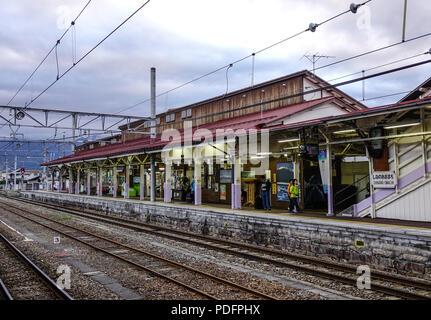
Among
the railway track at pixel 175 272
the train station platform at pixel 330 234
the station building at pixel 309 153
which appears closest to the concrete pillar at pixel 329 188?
the station building at pixel 309 153

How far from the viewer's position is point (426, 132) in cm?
899

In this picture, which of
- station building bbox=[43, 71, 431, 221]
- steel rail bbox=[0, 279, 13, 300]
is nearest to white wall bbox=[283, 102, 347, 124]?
station building bbox=[43, 71, 431, 221]

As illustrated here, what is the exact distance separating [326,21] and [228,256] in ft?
22.0

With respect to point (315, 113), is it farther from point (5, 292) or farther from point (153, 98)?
point (5, 292)

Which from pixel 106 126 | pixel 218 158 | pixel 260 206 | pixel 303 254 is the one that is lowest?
pixel 303 254

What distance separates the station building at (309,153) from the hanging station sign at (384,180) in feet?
0.10

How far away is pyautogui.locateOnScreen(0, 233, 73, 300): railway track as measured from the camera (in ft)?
21.0

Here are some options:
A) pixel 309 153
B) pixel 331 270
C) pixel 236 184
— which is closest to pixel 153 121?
pixel 236 184

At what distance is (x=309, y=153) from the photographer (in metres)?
11.6

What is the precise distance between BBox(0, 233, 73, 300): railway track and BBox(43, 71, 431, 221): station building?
6395 millimetres

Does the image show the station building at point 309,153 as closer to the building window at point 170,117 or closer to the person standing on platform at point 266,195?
the person standing on platform at point 266,195

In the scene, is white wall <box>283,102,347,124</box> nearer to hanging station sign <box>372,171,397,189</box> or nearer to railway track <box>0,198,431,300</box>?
hanging station sign <box>372,171,397,189</box>
